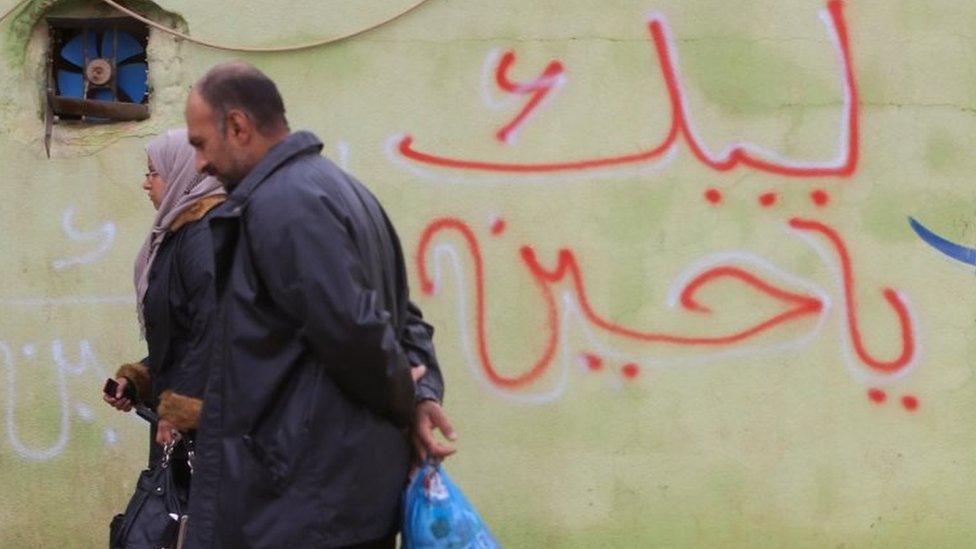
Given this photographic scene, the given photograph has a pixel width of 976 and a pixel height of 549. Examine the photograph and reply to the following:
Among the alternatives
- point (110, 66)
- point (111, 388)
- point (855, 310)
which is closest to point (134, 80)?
point (110, 66)

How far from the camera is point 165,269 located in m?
4.14

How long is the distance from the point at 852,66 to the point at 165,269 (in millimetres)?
2378

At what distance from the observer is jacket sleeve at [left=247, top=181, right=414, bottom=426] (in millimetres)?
3268

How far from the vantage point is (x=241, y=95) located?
350 centimetres

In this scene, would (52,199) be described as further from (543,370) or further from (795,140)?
(795,140)

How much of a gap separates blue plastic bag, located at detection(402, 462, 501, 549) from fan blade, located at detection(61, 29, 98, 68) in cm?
270

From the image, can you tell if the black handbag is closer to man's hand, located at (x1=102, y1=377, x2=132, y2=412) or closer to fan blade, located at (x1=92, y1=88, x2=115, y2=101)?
man's hand, located at (x1=102, y1=377, x2=132, y2=412)

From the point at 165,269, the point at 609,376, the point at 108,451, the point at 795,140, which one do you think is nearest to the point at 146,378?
the point at 165,269

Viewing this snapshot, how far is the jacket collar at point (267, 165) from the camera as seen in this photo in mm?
3412

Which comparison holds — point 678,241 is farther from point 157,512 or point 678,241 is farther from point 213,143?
point 213,143

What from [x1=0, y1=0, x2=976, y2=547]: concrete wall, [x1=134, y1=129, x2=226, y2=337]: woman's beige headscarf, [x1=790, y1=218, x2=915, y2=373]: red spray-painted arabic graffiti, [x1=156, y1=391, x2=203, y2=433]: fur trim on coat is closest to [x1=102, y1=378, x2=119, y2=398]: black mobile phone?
[x1=134, y1=129, x2=226, y2=337]: woman's beige headscarf

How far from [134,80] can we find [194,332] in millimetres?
1881

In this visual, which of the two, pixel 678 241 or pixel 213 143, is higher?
pixel 213 143

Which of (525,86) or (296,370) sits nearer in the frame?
(296,370)
